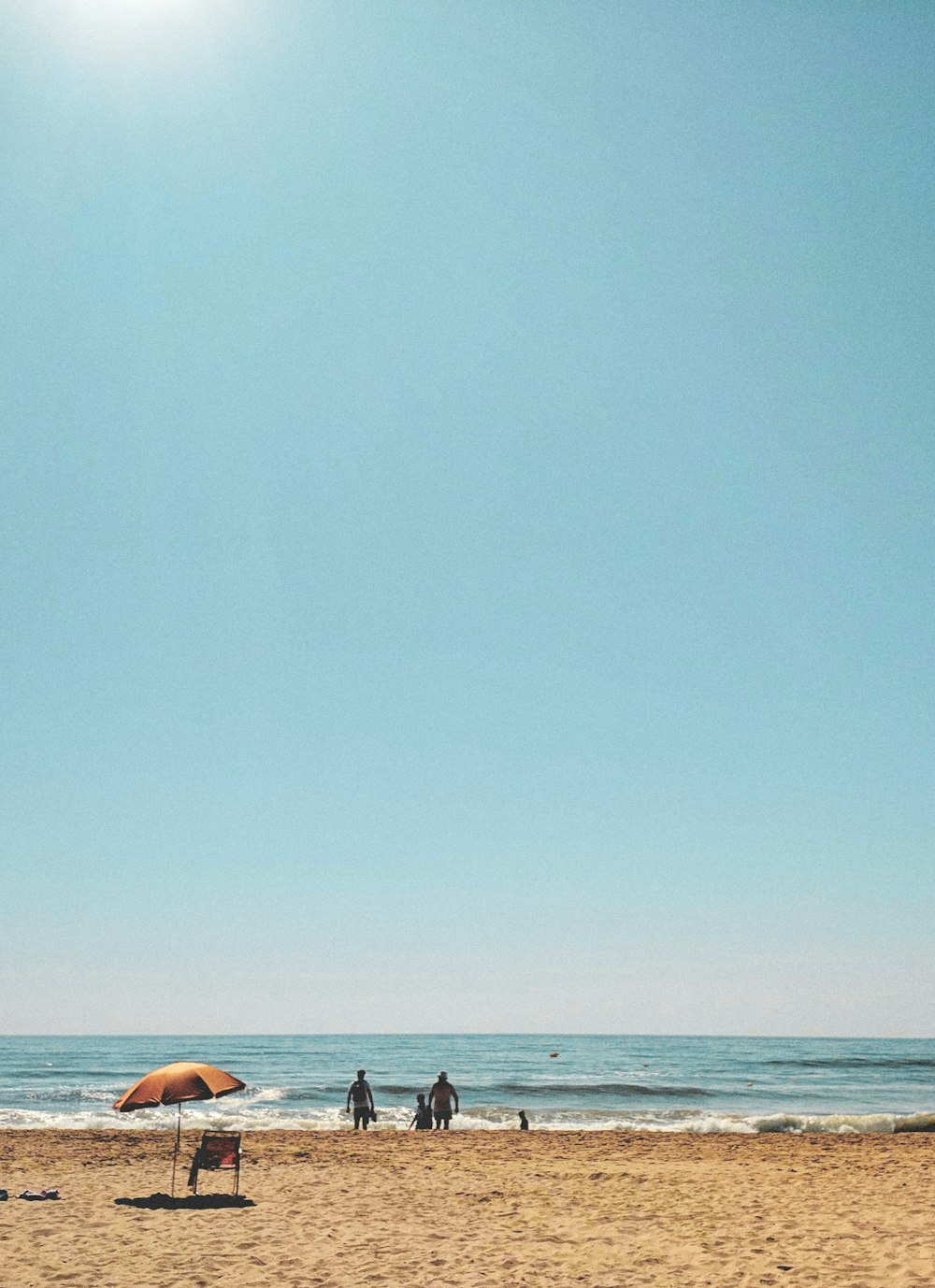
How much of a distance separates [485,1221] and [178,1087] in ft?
14.6

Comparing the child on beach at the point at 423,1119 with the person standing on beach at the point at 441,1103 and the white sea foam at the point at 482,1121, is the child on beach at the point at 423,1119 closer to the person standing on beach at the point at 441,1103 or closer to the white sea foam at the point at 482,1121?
the person standing on beach at the point at 441,1103

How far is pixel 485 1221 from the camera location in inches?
452

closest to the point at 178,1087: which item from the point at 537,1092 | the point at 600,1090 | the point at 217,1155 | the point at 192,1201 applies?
the point at 217,1155

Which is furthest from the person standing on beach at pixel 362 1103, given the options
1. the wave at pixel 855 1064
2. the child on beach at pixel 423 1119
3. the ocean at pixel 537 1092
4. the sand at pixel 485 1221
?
the wave at pixel 855 1064

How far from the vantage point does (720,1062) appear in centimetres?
6431

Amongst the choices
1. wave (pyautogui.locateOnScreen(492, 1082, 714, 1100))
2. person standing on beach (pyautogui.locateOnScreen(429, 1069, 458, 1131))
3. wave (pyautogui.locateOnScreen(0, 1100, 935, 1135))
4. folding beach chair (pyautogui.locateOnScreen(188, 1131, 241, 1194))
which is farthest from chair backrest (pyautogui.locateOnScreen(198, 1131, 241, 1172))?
wave (pyautogui.locateOnScreen(492, 1082, 714, 1100))

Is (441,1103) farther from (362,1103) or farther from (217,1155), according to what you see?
(217,1155)

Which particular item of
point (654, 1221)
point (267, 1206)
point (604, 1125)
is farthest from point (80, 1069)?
point (654, 1221)

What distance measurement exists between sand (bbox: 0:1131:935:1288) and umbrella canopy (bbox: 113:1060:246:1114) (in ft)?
4.37

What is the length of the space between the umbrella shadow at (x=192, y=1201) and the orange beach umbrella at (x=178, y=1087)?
840 mm

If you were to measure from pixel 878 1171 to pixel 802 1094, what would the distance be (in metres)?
26.8

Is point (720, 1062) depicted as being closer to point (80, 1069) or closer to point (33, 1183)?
point (80, 1069)

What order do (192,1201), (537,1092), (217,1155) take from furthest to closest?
(537,1092) < (217,1155) < (192,1201)

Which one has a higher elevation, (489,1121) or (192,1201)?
(192,1201)
